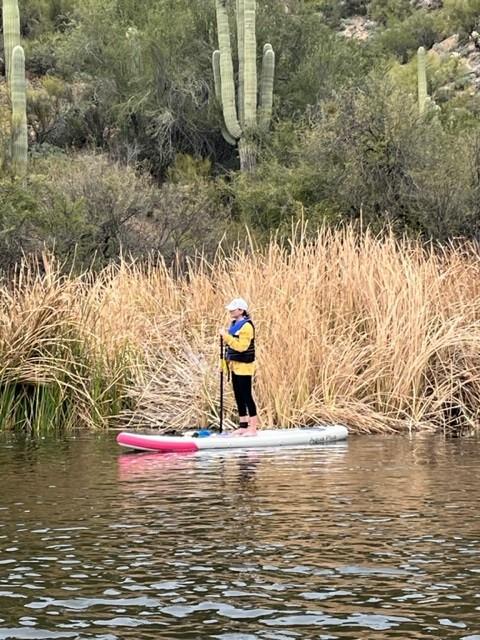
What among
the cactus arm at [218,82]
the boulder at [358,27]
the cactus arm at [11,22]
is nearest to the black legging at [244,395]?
the cactus arm at [11,22]

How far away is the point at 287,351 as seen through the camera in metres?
16.4

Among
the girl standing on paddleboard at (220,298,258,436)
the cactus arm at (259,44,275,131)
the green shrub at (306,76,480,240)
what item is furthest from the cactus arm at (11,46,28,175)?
the girl standing on paddleboard at (220,298,258,436)

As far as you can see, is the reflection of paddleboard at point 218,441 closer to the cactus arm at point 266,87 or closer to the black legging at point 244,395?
the black legging at point 244,395

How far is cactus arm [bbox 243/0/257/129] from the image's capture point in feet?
115

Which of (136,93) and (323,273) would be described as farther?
(136,93)

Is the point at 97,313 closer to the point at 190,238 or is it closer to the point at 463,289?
the point at 463,289

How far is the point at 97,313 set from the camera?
59.2 ft

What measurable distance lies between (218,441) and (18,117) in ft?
53.5

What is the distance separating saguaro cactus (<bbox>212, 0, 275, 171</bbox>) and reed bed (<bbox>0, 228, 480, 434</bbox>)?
59.6 ft

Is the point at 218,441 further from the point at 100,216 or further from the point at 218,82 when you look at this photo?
the point at 218,82

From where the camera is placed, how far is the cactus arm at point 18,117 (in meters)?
29.4

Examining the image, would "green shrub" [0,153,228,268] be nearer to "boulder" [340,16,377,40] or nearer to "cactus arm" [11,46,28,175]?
"cactus arm" [11,46,28,175]

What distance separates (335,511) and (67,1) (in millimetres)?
50061

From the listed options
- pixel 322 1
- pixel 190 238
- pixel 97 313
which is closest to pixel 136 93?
pixel 190 238
